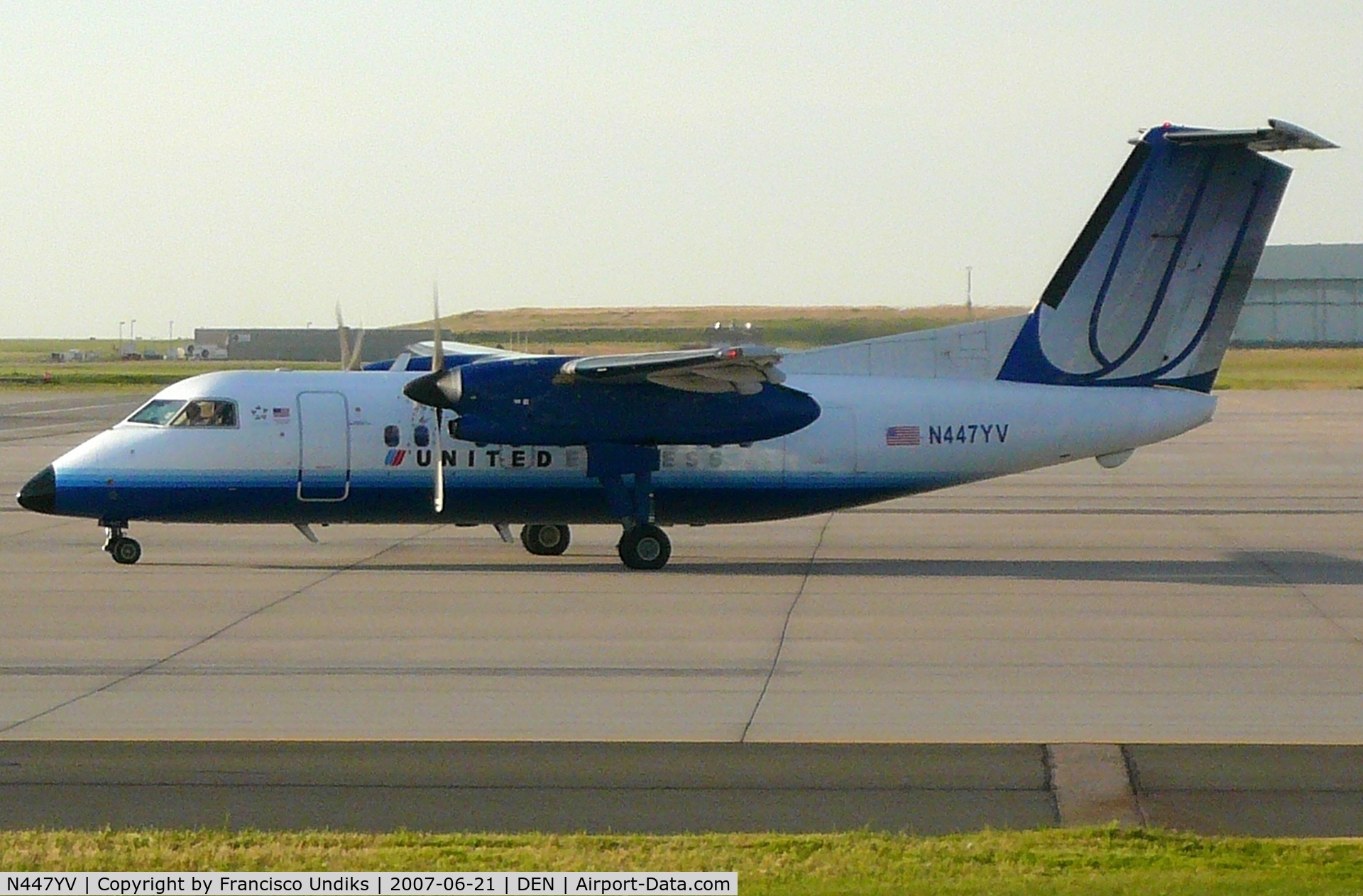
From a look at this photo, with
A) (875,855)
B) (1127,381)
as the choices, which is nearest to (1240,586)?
(1127,381)

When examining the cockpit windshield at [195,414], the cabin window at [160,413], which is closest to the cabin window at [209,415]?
the cockpit windshield at [195,414]

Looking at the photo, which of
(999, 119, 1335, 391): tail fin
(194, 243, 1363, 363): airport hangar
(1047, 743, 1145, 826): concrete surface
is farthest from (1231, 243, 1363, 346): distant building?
(1047, 743, 1145, 826): concrete surface

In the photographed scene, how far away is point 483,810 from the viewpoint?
9570 millimetres

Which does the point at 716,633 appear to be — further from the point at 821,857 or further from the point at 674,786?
the point at 821,857

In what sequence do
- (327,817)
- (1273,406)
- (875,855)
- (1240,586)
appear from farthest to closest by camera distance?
(1273,406) → (1240,586) → (327,817) → (875,855)

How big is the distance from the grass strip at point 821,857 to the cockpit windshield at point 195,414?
41.0ft

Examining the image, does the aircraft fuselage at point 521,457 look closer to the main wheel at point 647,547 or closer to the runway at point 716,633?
the main wheel at point 647,547

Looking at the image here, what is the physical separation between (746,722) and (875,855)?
3.66m

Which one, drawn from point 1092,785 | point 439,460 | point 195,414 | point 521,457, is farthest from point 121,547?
point 1092,785

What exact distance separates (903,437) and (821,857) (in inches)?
508

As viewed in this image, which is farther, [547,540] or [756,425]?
[547,540]

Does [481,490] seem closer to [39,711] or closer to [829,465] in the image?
[829,465]

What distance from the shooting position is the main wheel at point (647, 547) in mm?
20734

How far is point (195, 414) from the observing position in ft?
69.1
